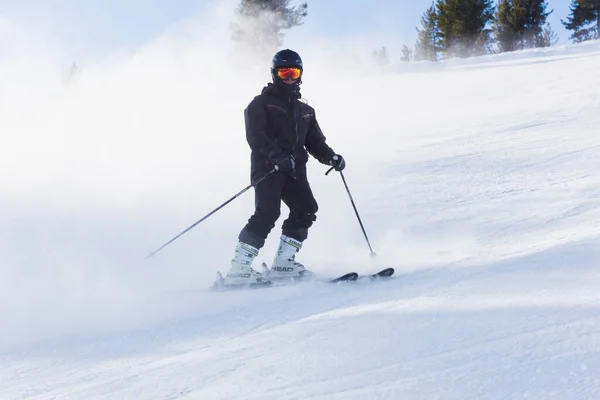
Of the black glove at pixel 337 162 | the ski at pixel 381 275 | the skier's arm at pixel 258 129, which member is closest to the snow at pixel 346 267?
the ski at pixel 381 275

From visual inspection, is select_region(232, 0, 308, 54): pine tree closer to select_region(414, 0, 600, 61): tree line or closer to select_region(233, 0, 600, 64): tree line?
select_region(233, 0, 600, 64): tree line

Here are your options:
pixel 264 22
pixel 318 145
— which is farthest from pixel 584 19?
pixel 318 145

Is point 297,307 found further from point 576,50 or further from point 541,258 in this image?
point 576,50

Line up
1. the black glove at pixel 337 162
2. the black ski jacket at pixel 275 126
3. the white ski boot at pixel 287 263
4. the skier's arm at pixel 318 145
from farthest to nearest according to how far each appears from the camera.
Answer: the skier's arm at pixel 318 145, the black glove at pixel 337 162, the white ski boot at pixel 287 263, the black ski jacket at pixel 275 126

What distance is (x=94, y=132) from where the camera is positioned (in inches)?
651

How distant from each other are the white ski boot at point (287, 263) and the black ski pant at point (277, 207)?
0.06m

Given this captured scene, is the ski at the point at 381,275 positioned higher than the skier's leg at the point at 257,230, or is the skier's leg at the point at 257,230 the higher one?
the skier's leg at the point at 257,230

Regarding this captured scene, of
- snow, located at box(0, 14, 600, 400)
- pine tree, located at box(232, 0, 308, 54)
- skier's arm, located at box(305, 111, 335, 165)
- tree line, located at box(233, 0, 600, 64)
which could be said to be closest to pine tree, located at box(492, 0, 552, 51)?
tree line, located at box(233, 0, 600, 64)

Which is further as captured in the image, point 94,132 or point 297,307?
point 94,132

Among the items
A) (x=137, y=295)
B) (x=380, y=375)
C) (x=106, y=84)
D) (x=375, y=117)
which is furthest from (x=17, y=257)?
(x=106, y=84)

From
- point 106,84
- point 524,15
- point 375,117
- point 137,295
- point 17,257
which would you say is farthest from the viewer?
point 524,15

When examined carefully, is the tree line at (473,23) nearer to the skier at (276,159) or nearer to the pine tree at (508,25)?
the pine tree at (508,25)

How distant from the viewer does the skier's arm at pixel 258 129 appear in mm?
4441

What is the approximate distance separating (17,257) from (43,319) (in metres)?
1.99
